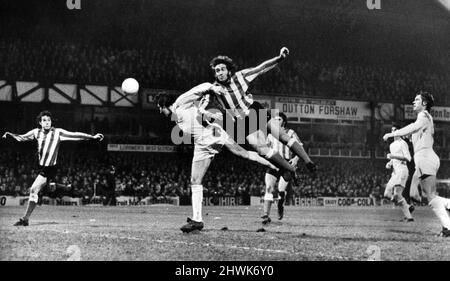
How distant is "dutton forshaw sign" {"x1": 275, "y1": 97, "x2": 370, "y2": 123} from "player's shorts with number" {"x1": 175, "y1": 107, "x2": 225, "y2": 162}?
20.4m

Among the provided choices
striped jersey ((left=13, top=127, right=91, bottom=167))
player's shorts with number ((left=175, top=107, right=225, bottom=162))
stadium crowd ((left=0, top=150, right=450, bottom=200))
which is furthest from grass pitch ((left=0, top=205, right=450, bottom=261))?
stadium crowd ((left=0, top=150, right=450, bottom=200))

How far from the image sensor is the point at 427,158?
8320mm

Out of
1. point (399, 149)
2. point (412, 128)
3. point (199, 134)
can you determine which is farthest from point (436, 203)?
point (399, 149)

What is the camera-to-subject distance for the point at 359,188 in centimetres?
3014

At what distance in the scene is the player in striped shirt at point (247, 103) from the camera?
8.11 metres

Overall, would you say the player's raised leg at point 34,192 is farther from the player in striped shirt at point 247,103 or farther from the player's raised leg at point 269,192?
the player's raised leg at point 269,192

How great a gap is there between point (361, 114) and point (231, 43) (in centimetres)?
911

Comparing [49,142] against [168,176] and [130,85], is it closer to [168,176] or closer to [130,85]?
[130,85]

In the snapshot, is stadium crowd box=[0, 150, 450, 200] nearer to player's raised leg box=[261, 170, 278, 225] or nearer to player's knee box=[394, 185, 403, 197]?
player's knee box=[394, 185, 403, 197]

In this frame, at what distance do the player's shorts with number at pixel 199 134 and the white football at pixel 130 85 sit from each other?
16.1m

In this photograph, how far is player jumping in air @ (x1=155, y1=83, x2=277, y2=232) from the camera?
26.2ft
